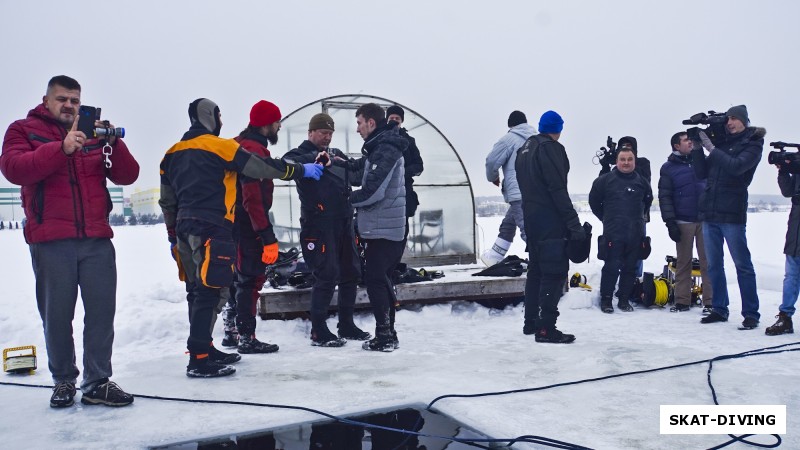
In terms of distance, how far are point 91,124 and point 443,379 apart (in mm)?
2608

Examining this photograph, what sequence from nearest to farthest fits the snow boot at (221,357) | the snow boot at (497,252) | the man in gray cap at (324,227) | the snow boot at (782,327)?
the snow boot at (221,357), the man in gray cap at (324,227), the snow boot at (782,327), the snow boot at (497,252)

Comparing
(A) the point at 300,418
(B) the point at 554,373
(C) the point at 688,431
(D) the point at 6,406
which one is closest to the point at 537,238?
(B) the point at 554,373

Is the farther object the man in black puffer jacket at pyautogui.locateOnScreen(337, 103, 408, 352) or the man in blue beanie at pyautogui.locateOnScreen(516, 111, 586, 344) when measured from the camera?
the man in blue beanie at pyautogui.locateOnScreen(516, 111, 586, 344)

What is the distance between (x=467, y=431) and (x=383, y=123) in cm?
271

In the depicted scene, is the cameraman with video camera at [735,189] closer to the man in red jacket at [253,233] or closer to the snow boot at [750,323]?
the snow boot at [750,323]

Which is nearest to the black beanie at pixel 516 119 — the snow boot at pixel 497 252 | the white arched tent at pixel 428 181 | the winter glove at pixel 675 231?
the snow boot at pixel 497 252

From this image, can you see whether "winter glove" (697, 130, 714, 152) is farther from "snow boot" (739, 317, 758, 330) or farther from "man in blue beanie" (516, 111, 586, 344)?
"snow boot" (739, 317, 758, 330)

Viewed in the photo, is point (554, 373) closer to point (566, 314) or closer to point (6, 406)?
point (566, 314)

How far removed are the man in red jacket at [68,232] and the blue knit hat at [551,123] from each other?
3320 millimetres

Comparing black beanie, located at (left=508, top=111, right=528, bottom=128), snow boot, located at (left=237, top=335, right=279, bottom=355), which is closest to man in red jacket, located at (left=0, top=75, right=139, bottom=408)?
snow boot, located at (left=237, top=335, right=279, bottom=355)

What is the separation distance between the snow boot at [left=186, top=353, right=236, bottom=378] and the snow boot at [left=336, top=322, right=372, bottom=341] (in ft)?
4.67

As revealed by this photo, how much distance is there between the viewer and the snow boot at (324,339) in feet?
16.5

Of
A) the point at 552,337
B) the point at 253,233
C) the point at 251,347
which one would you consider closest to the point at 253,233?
the point at 253,233

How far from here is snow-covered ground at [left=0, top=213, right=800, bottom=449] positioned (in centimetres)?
300
